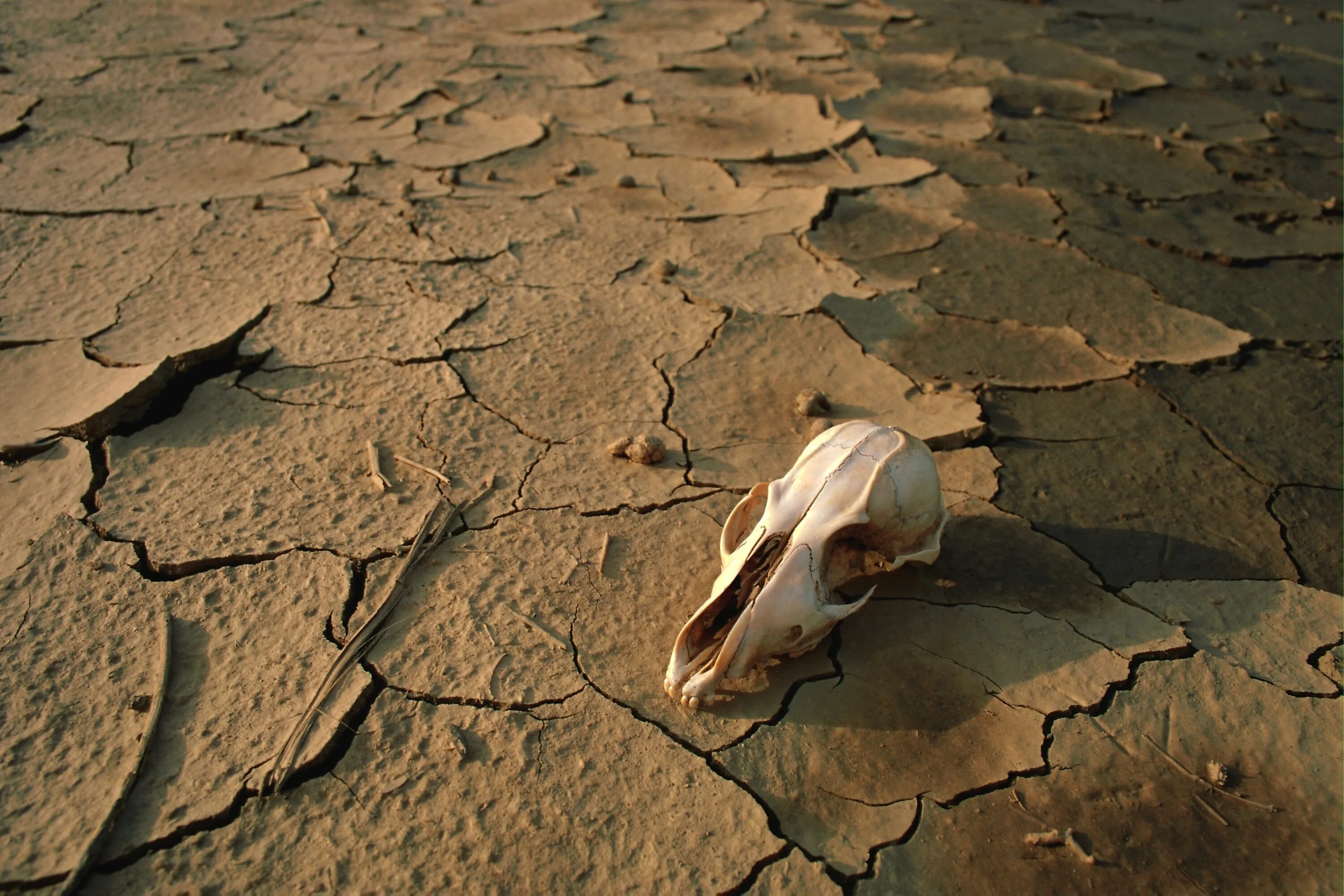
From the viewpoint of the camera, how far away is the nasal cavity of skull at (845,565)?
2.03 meters

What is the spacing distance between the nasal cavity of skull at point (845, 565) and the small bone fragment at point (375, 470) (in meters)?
1.13

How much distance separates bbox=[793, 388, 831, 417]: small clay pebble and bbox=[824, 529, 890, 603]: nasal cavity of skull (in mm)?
649

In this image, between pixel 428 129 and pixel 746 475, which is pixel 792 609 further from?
pixel 428 129

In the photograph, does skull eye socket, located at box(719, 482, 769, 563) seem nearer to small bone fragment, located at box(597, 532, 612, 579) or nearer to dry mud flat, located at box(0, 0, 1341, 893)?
dry mud flat, located at box(0, 0, 1341, 893)

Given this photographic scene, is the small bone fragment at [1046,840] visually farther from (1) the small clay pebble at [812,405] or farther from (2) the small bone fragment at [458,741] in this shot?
(1) the small clay pebble at [812,405]

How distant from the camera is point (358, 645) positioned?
195 centimetres

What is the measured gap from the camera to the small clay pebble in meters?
2.73

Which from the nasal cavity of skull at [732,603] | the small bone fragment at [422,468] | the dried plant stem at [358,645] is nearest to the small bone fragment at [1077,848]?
the nasal cavity of skull at [732,603]

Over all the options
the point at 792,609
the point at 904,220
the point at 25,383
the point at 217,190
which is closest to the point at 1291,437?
the point at 904,220

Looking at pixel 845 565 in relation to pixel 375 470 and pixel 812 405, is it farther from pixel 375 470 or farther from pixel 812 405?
pixel 375 470

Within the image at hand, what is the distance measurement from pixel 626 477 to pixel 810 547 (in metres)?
0.71

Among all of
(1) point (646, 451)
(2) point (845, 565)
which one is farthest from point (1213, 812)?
(1) point (646, 451)

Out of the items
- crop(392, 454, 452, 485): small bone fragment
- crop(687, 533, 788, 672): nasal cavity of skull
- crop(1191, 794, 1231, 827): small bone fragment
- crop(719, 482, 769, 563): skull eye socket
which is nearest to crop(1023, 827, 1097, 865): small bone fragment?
crop(1191, 794, 1231, 827): small bone fragment

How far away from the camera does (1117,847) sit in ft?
5.62
